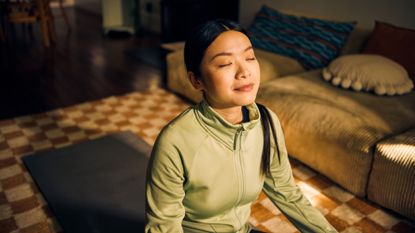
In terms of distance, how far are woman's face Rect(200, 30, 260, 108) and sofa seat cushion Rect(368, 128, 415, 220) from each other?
3.64 ft

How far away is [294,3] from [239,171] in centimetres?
296

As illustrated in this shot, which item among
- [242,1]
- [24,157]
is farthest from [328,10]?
[24,157]

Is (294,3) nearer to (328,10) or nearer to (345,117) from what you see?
(328,10)

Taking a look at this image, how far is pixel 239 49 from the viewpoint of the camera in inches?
36.0

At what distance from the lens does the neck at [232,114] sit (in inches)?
39.4

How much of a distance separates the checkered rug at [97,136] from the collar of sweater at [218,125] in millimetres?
903

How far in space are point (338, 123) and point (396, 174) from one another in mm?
383

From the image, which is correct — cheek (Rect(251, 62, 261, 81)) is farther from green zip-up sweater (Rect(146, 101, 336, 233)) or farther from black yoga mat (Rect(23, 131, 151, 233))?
black yoga mat (Rect(23, 131, 151, 233))

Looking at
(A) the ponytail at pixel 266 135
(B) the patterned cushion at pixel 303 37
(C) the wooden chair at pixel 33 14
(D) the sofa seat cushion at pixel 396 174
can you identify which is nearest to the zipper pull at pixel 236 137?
(A) the ponytail at pixel 266 135

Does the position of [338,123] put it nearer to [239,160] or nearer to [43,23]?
[239,160]

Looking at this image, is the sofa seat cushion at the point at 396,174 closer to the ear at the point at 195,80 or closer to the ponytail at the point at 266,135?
the ponytail at the point at 266,135

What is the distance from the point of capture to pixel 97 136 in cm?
267

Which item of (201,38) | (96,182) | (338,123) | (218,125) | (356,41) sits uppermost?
(201,38)

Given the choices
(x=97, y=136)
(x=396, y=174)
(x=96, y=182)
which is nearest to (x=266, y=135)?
(x=396, y=174)
